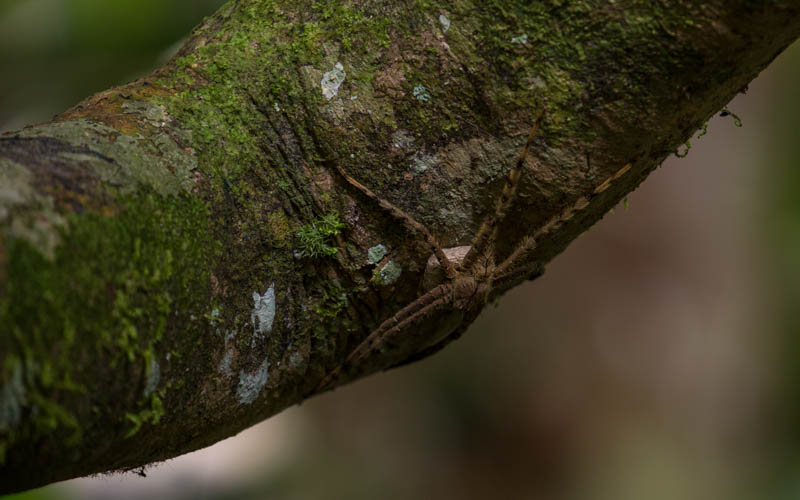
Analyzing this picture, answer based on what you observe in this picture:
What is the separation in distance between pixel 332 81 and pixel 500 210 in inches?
→ 24.8

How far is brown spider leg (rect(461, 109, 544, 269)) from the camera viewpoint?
187cm

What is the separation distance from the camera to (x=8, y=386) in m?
1.12

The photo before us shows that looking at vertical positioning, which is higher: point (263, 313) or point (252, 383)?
point (263, 313)

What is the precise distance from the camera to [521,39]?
1.74m

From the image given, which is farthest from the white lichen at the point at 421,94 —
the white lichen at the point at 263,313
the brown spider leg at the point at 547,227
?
the white lichen at the point at 263,313

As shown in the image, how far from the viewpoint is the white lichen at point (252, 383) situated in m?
1.80

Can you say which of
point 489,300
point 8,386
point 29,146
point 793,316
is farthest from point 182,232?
point 793,316

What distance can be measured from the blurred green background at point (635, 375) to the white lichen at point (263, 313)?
4148mm

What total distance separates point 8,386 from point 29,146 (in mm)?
537

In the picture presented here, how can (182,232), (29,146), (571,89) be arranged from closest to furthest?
(29,146), (182,232), (571,89)

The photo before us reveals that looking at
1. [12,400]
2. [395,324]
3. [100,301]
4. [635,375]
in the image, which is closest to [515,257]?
[395,324]

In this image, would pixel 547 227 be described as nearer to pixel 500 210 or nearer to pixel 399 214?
pixel 500 210

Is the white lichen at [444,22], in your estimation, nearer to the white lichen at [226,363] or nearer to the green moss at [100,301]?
the green moss at [100,301]

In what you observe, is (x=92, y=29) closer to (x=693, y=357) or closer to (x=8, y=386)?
(x=8, y=386)
